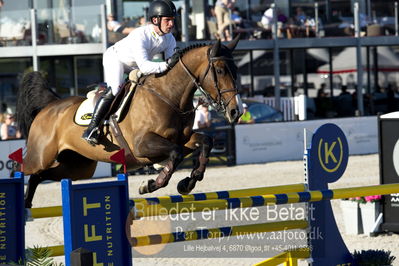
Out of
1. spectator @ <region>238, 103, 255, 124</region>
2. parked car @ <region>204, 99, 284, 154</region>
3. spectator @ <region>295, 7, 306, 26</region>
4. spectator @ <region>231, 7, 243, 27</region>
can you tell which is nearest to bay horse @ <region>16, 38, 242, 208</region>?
parked car @ <region>204, 99, 284, 154</region>

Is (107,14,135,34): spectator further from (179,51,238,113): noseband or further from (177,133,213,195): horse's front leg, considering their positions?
(177,133,213,195): horse's front leg

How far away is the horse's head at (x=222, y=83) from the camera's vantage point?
714 cm

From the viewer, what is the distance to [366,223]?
9.91m

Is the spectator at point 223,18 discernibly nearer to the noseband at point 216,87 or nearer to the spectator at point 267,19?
the spectator at point 267,19

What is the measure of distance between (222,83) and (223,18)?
53.3 feet

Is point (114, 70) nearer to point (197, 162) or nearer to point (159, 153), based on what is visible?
point (159, 153)

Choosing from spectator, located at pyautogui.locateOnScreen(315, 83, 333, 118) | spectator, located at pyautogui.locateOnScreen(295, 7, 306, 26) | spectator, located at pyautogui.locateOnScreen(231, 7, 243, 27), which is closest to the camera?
spectator, located at pyautogui.locateOnScreen(231, 7, 243, 27)

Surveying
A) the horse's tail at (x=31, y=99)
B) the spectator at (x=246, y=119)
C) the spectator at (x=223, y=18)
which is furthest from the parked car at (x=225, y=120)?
the horse's tail at (x=31, y=99)

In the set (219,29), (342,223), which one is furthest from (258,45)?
(342,223)

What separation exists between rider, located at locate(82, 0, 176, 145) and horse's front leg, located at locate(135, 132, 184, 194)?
602 mm

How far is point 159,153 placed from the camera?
724cm

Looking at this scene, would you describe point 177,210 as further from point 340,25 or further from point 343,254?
point 340,25

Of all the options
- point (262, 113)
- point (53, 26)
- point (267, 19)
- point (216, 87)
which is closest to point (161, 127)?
point (216, 87)

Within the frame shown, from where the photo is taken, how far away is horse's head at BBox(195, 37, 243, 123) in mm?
7137
